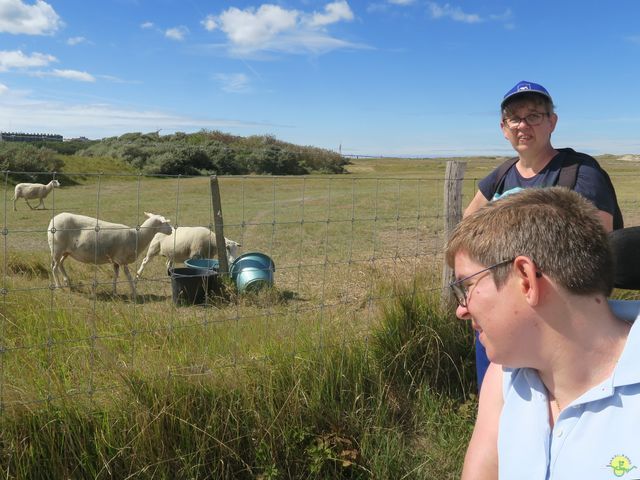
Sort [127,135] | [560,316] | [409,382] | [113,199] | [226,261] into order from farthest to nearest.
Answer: [127,135] → [113,199] → [226,261] → [409,382] → [560,316]

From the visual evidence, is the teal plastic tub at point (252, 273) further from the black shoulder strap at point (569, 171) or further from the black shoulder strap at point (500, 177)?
the black shoulder strap at point (569, 171)

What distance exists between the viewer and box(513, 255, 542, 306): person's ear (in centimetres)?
132

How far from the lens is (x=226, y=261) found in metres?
8.95

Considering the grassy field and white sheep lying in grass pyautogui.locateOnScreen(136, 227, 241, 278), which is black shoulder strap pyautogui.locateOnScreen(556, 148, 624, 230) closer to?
the grassy field

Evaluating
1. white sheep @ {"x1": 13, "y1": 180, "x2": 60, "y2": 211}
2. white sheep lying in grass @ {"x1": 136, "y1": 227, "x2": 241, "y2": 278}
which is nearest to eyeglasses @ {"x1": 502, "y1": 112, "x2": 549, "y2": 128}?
white sheep lying in grass @ {"x1": 136, "y1": 227, "x2": 241, "y2": 278}

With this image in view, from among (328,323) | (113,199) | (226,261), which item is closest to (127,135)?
(113,199)

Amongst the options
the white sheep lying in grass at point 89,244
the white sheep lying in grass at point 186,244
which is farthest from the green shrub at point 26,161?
the white sheep lying in grass at point 89,244

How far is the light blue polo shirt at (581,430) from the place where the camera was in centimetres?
125

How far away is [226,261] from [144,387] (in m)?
6.01

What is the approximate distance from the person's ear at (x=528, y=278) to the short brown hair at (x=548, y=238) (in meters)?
0.02

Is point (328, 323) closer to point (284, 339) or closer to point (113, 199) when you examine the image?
Answer: point (284, 339)

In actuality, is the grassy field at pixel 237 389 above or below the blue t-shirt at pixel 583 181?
below

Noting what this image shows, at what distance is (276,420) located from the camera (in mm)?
3139

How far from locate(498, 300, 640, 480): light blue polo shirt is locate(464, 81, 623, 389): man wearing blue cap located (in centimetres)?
148
